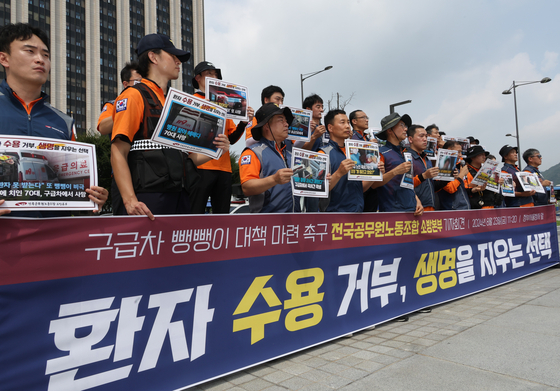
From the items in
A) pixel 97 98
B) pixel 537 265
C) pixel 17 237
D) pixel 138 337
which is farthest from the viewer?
pixel 97 98

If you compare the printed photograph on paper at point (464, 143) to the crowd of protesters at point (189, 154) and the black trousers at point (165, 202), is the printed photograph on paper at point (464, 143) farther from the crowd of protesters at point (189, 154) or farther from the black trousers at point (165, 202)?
the black trousers at point (165, 202)

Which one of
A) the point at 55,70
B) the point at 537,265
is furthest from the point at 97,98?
the point at 537,265

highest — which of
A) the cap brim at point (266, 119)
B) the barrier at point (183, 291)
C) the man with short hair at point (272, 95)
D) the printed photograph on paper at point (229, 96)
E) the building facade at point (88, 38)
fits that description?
the building facade at point (88, 38)

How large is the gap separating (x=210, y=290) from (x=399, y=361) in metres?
1.51

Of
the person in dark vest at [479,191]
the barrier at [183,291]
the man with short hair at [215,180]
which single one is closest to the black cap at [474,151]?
the person in dark vest at [479,191]

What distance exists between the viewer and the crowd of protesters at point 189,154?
235 centimetres

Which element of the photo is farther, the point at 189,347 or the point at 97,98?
the point at 97,98

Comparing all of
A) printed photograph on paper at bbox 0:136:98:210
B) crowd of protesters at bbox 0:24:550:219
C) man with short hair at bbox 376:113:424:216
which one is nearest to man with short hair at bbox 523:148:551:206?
crowd of protesters at bbox 0:24:550:219

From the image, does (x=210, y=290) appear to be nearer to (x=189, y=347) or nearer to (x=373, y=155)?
(x=189, y=347)

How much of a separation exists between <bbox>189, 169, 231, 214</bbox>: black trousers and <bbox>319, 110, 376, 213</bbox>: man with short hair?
38.8 inches

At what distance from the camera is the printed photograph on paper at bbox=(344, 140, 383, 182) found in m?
3.62

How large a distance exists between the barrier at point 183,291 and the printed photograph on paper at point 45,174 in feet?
0.60

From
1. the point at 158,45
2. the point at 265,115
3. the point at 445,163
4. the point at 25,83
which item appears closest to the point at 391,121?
the point at 445,163

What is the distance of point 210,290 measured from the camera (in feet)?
8.59
